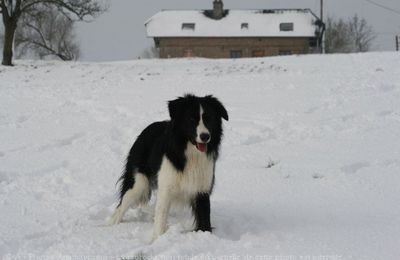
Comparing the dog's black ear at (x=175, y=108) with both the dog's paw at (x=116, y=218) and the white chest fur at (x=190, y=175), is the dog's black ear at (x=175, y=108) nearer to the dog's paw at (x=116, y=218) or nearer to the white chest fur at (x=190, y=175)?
the white chest fur at (x=190, y=175)

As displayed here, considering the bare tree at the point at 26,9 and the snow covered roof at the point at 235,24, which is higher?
the bare tree at the point at 26,9

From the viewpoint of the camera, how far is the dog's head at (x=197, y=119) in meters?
5.02

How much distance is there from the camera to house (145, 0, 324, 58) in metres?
58.7

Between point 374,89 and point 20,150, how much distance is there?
29.4 feet

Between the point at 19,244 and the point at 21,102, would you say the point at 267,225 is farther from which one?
the point at 21,102

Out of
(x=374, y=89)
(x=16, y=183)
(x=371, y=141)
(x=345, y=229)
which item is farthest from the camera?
(x=374, y=89)

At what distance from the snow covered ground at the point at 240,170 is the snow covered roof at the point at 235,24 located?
4326 centimetres

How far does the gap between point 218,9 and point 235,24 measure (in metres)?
2.63

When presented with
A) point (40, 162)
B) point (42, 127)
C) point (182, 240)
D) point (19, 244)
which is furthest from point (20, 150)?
point (182, 240)

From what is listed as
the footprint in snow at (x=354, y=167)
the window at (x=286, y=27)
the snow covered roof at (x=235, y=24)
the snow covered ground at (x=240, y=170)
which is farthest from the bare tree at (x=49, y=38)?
the footprint in snow at (x=354, y=167)

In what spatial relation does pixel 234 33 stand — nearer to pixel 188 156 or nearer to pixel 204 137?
pixel 188 156

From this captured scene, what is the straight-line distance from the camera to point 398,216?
5.70 m

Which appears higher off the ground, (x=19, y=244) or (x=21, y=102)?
(x=19, y=244)

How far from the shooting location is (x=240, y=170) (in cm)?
798
